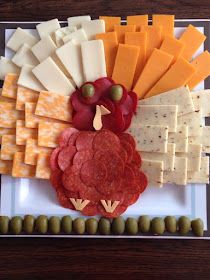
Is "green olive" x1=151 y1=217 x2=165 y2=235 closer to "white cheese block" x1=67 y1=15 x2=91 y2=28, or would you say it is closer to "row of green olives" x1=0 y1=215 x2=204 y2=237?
"row of green olives" x1=0 y1=215 x2=204 y2=237

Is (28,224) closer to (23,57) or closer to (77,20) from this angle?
(23,57)

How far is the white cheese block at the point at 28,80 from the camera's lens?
0.98 metres

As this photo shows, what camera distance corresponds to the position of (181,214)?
994 mm

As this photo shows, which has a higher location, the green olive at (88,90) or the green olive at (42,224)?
the green olive at (88,90)

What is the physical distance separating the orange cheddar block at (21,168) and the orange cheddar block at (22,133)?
33 millimetres

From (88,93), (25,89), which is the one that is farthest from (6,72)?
(88,93)

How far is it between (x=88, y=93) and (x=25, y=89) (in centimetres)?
17

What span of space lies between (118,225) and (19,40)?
55 centimetres

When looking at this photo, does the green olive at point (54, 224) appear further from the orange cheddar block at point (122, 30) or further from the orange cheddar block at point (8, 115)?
the orange cheddar block at point (122, 30)

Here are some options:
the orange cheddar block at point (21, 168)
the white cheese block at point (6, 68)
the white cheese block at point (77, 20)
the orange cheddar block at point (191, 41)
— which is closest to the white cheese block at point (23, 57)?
the white cheese block at point (6, 68)

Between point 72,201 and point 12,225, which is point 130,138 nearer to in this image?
point 72,201

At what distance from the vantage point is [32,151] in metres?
0.97
